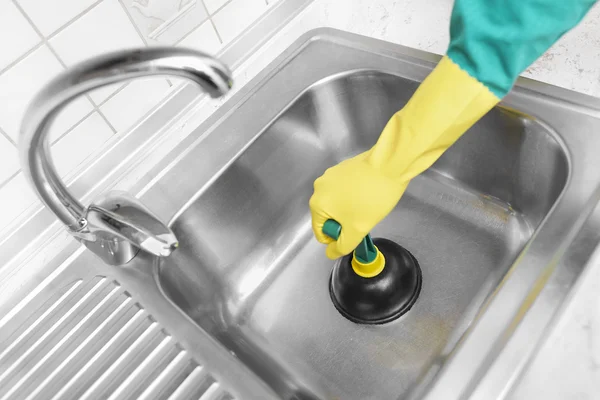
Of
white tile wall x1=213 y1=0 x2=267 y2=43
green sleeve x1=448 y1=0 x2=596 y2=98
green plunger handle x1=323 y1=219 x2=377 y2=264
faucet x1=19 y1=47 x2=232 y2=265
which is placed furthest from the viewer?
white tile wall x1=213 y1=0 x2=267 y2=43

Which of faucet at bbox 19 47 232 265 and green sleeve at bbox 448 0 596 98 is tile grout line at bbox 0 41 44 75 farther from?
green sleeve at bbox 448 0 596 98

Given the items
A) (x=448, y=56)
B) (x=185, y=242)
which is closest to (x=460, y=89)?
(x=448, y=56)

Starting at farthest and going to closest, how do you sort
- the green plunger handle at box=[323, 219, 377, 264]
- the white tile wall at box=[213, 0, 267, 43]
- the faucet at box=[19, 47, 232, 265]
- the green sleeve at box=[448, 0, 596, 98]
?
the white tile wall at box=[213, 0, 267, 43]
the green plunger handle at box=[323, 219, 377, 264]
the green sleeve at box=[448, 0, 596, 98]
the faucet at box=[19, 47, 232, 265]

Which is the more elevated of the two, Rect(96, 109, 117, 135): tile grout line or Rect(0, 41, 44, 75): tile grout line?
Rect(0, 41, 44, 75): tile grout line

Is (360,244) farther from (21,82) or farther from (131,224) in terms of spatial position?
(21,82)

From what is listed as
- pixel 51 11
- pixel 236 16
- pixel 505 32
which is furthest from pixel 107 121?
pixel 505 32

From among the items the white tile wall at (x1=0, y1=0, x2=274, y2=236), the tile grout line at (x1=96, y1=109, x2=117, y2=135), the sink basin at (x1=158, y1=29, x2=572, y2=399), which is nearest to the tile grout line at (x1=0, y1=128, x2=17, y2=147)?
the white tile wall at (x1=0, y1=0, x2=274, y2=236)

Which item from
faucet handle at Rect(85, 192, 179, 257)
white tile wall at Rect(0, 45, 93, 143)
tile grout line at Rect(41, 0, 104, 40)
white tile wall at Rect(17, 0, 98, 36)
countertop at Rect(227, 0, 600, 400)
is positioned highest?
white tile wall at Rect(17, 0, 98, 36)

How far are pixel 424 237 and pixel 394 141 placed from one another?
259 mm

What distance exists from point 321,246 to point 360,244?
18 cm

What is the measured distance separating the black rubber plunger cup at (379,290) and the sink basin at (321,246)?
2 centimetres

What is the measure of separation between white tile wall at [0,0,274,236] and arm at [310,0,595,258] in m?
0.32

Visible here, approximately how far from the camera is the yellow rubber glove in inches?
19.9

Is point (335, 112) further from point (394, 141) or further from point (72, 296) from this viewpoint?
point (72, 296)
